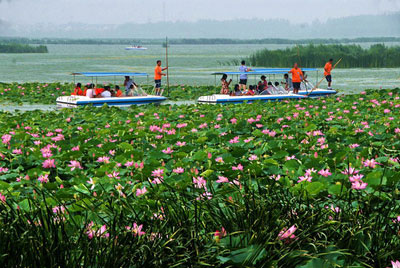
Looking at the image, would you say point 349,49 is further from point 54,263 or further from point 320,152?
point 54,263

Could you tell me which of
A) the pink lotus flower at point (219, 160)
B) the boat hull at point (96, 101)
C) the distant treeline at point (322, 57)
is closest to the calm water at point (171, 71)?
the distant treeline at point (322, 57)

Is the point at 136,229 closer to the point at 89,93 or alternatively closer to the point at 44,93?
the point at 89,93

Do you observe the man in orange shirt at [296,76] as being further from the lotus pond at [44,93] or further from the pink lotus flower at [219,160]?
the pink lotus flower at [219,160]

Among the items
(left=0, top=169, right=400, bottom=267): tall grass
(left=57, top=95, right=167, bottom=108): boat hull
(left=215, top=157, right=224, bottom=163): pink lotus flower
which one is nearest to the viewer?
(left=0, top=169, right=400, bottom=267): tall grass

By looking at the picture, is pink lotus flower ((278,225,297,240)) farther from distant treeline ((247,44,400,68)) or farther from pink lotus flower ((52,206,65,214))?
distant treeline ((247,44,400,68))

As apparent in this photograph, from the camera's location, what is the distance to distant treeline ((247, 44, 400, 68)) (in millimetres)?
35688

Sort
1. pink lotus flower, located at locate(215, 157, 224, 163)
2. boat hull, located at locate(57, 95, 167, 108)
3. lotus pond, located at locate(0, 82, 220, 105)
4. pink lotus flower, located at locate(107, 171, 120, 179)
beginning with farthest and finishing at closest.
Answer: lotus pond, located at locate(0, 82, 220, 105), boat hull, located at locate(57, 95, 167, 108), pink lotus flower, located at locate(215, 157, 224, 163), pink lotus flower, located at locate(107, 171, 120, 179)

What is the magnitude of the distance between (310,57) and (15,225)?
34767 mm

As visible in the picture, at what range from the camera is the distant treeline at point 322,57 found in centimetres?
3569

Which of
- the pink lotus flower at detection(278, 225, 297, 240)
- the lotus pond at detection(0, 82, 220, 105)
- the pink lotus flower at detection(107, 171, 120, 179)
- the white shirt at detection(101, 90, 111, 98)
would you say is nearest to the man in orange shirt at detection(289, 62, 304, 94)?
the lotus pond at detection(0, 82, 220, 105)

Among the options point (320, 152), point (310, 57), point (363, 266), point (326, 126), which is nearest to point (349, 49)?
point (310, 57)

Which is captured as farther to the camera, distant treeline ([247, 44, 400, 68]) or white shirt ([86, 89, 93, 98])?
distant treeline ([247, 44, 400, 68])

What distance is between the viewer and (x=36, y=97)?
20.7 metres

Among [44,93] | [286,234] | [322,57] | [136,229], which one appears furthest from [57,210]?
[322,57]
